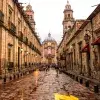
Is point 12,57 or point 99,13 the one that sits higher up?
point 99,13

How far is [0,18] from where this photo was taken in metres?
15.6

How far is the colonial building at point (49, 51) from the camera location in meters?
84.1

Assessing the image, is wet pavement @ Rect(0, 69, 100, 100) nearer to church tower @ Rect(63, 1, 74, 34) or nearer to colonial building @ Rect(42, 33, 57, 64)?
church tower @ Rect(63, 1, 74, 34)

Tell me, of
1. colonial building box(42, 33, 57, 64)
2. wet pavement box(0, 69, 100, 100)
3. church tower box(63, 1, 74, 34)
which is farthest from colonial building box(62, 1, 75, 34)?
wet pavement box(0, 69, 100, 100)

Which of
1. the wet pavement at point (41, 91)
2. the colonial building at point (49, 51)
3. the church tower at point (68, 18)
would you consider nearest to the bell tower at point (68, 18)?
the church tower at point (68, 18)

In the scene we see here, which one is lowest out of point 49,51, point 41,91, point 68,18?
point 41,91

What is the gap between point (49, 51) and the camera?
282 ft

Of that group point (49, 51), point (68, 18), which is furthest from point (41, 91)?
point (49, 51)

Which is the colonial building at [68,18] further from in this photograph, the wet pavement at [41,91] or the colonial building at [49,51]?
the wet pavement at [41,91]

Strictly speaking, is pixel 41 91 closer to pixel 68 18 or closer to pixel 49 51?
pixel 68 18

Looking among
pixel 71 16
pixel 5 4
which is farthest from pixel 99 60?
pixel 71 16

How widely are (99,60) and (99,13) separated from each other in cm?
347

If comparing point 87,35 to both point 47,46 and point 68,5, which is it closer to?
point 68,5

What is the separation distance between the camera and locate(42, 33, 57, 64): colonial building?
8412cm
